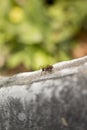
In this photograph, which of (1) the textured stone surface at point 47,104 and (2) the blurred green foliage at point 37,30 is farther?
(2) the blurred green foliage at point 37,30

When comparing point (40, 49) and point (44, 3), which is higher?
point (44, 3)

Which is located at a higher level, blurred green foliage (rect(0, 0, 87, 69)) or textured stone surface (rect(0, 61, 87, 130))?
blurred green foliage (rect(0, 0, 87, 69))

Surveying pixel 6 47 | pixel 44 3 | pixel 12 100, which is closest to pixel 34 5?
pixel 44 3

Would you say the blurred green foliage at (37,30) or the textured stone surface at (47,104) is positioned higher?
the blurred green foliage at (37,30)

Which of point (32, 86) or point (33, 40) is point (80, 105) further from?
point (33, 40)
